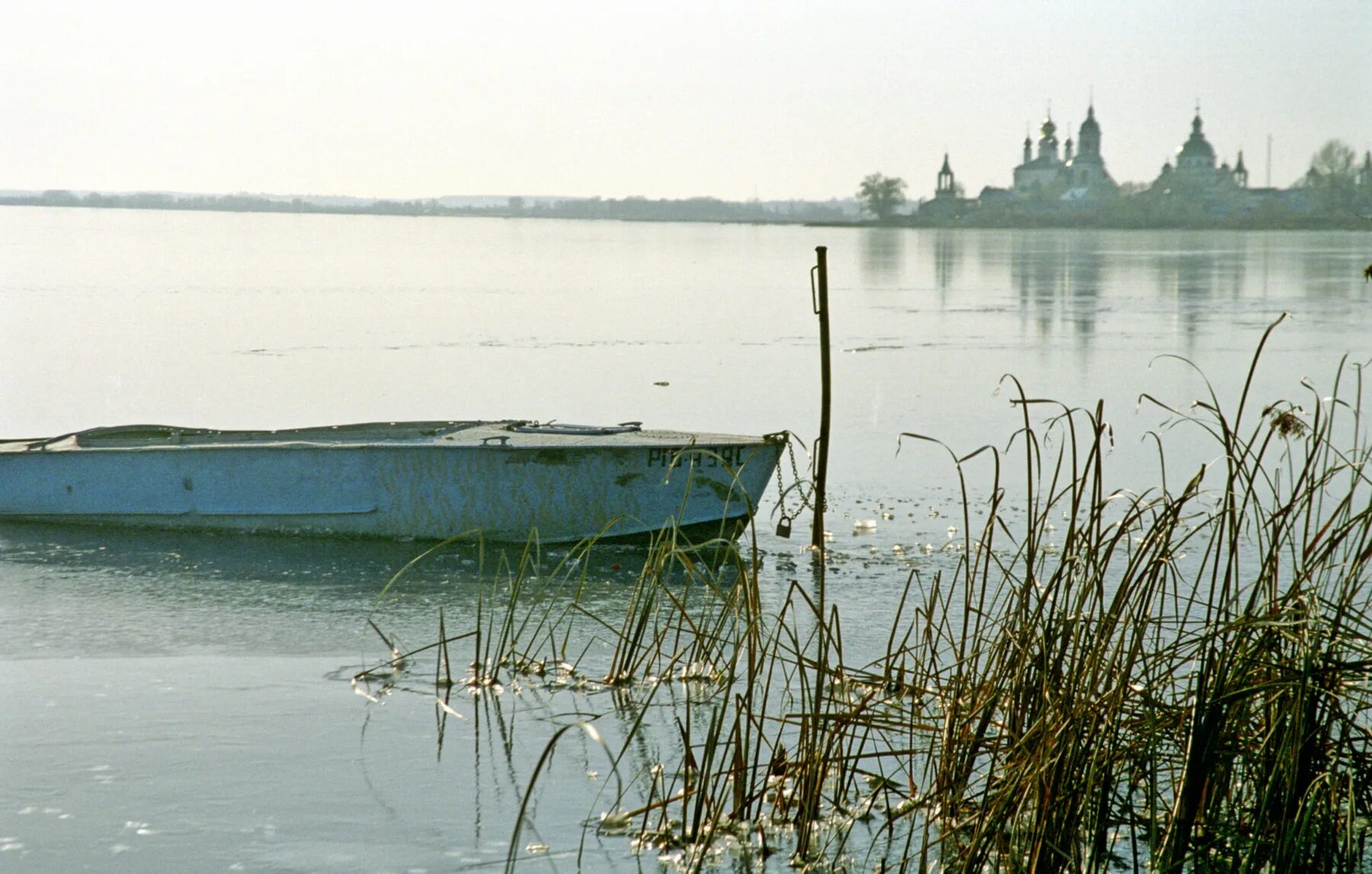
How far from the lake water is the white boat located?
241 mm

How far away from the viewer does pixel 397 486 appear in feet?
32.5

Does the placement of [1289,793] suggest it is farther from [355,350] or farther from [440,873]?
[355,350]

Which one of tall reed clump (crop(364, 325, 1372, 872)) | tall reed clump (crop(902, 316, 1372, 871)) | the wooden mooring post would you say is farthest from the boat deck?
tall reed clump (crop(902, 316, 1372, 871))

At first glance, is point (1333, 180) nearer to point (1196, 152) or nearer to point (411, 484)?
point (1196, 152)

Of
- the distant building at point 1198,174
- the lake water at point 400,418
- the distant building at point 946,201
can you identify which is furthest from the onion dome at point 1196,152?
the lake water at point 400,418

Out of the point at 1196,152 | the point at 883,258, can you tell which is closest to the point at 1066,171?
the point at 1196,152

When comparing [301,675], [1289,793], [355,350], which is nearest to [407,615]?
[301,675]

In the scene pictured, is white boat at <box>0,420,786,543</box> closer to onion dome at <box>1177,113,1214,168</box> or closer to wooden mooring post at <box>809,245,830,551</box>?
wooden mooring post at <box>809,245,830,551</box>

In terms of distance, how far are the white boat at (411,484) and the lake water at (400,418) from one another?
241 mm

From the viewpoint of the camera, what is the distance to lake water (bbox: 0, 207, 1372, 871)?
5000 millimetres

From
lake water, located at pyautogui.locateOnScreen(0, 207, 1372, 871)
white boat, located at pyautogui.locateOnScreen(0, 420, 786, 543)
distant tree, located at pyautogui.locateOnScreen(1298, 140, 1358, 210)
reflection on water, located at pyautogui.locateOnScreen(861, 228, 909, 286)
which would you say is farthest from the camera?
distant tree, located at pyautogui.locateOnScreen(1298, 140, 1358, 210)

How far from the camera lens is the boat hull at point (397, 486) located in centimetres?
972

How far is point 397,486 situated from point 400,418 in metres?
6.81

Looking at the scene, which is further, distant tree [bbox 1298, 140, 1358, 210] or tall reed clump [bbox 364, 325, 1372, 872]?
distant tree [bbox 1298, 140, 1358, 210]
